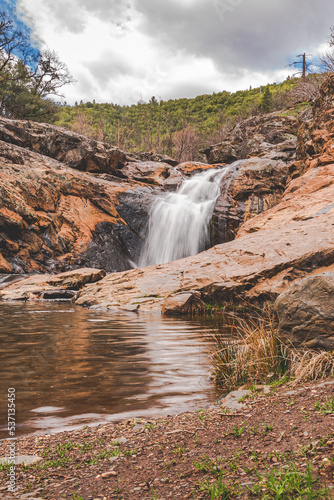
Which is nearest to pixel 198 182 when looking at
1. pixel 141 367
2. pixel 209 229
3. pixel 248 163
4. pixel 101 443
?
pixel 248 163

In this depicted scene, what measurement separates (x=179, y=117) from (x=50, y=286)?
256 ft

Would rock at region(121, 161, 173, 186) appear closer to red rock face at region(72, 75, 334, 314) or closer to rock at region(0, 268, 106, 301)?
rock at region(0, 268, 106, 301)

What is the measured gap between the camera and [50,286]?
1775 centimetres

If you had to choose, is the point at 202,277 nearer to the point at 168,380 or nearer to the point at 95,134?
the point at 168,380

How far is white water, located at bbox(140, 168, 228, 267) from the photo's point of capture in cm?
2289

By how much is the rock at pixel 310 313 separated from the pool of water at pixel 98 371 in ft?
4.20

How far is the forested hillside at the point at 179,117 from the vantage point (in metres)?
54.5

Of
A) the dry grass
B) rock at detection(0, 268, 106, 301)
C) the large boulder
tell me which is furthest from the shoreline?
the large boulder

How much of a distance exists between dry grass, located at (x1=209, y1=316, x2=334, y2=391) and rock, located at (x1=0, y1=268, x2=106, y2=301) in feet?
41.4

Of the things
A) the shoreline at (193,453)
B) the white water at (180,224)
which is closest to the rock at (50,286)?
the white water at (180,224)

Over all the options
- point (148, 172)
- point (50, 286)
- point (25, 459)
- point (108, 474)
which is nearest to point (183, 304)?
point (50, 286)

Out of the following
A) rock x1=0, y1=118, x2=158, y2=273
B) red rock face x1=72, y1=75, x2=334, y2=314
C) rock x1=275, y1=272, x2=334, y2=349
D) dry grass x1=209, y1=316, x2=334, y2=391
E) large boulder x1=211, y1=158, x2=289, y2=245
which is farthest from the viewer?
large boulder x1=211, y1=158, x2=289, y2=245

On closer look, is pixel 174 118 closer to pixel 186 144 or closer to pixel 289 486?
pixel 186 144

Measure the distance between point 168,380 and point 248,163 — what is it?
72.3 ft
